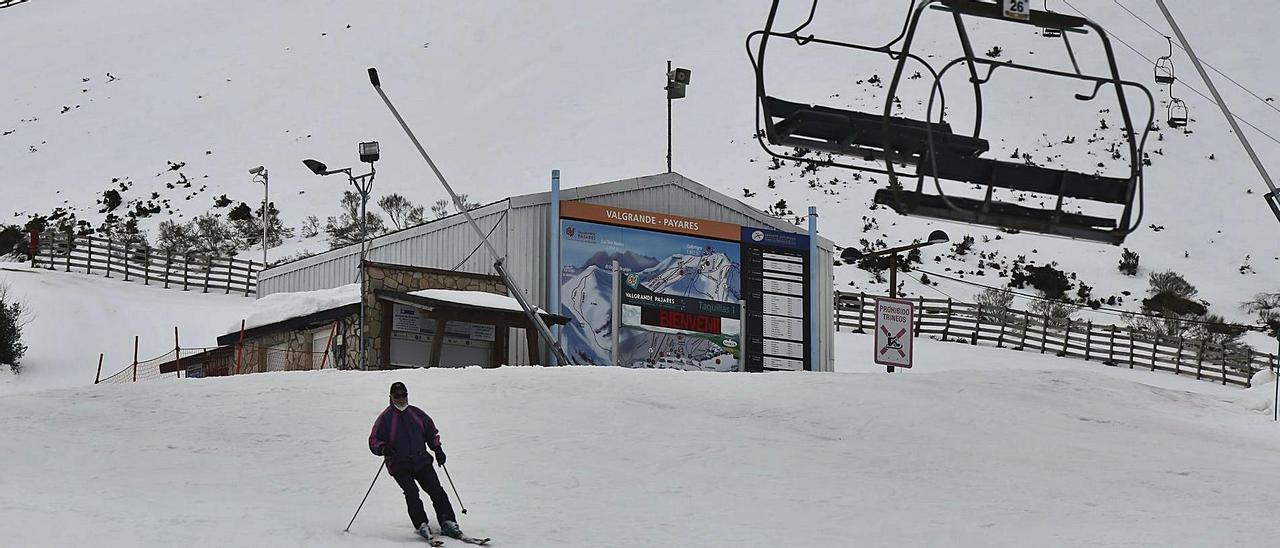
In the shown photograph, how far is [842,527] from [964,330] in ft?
107

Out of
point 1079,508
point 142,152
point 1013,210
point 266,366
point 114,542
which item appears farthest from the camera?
point 142,152

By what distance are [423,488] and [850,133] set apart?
16.1 feet

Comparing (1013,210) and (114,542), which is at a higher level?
(1013,210)

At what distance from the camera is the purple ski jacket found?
13633 millimetres

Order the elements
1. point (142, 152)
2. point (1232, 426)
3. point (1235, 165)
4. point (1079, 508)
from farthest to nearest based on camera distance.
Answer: point (142, 152)
point (1235, 165)
point (1232, 426)
point (1079, 508)

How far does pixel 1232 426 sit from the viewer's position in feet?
83.5

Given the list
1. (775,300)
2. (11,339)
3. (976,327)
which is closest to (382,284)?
(775,300)

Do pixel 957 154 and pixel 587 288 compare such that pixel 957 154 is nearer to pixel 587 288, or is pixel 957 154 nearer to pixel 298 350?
pixel 298 350

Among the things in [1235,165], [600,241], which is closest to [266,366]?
[600,241]

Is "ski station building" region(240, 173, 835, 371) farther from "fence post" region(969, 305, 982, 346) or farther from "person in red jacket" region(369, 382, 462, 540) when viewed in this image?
"person in red jacket" region(369, 382, 462, 540)

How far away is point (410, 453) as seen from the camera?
13.6 metres

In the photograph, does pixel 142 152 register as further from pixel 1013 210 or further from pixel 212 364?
pixel 1013 210

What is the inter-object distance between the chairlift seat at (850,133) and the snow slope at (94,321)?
93.2 ft

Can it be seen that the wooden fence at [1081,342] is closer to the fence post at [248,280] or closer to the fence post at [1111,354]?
the fence post at [1111,354]
